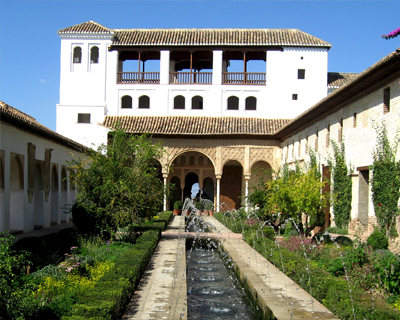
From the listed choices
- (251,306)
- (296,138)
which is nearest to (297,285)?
(251,306)

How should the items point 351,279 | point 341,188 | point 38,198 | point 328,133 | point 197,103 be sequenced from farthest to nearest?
point 197,103
point 328,133
point 38,198
point 341,188
point 351,279

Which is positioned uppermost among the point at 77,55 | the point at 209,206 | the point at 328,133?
the point at 77,55

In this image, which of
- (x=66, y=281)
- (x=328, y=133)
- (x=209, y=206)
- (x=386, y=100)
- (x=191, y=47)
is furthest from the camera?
(x=209, y=206)

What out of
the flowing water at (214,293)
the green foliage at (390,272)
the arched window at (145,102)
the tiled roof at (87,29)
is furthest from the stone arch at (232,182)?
the green foliage at (390,272)

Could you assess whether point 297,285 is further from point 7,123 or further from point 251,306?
point 7,123

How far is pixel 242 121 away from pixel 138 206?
56.3 feet

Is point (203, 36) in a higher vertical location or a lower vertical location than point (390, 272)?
higher

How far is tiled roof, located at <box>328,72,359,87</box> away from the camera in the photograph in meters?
30.9

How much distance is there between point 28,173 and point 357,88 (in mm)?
11756

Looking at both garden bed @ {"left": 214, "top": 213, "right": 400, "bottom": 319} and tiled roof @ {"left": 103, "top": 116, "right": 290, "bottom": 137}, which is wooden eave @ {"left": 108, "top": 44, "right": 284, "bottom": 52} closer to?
tiled roof @ {"left": 103, "top": 116, "right": 290, "bottom": 137}

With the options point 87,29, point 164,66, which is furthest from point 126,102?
point 87,29

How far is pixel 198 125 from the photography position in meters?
30.1

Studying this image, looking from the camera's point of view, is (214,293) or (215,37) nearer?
(214,293)

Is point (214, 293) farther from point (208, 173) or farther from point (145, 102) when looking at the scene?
point (145, 102)
